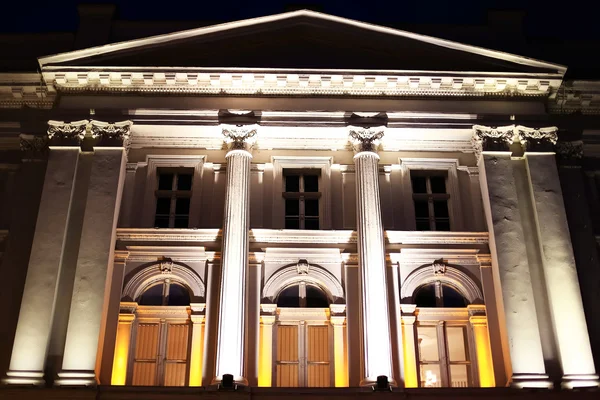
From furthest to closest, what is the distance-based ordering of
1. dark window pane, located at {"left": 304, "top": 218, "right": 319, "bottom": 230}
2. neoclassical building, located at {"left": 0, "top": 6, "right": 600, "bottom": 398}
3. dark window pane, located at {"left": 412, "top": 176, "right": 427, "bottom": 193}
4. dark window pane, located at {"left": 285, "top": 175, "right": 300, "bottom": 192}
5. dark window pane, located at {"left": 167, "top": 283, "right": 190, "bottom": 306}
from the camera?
dark window pane, located at {"left": 412, "top": 176, "right": 427, "bottom": 193}, dark window pane, located at {"left": 285, "top": 175, "right": 300, "bottom": 192}, dark window pane, located at {"left": 304, "top": 218, "right": 319, "bottom": 230}, dark window pane, located at {"left": 167, "top": 283, "right": 190, "bottom": 306}, neoclassical building, located at {"left": 0, "top": 6, "right": 600, "bottom": 398}

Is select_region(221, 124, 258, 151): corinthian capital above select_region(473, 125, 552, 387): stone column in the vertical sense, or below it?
above

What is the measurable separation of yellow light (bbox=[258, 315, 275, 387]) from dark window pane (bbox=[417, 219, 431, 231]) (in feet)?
17.3

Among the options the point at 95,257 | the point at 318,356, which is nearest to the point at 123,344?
the point at 95,257

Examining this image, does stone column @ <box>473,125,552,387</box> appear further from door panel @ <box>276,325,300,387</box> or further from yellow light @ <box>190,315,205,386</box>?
yellow light @ <box>190,315,205,386</box>

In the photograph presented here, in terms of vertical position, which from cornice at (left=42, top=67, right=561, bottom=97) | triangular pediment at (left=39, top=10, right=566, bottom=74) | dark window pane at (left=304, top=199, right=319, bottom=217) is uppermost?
triangular pediment at (left=39, top=10, right=566, bottom=74)

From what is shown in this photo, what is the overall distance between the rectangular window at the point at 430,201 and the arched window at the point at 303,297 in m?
3.61

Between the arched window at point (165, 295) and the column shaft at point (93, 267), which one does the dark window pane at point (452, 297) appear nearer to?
the arched window at point (165, 295)

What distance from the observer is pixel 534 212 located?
24484mm

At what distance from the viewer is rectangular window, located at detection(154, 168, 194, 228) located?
25.3 m

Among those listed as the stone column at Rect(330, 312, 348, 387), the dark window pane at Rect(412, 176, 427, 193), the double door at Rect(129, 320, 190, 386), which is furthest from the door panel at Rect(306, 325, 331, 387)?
the dark window pane at Rect(412, 176, 427, 193)

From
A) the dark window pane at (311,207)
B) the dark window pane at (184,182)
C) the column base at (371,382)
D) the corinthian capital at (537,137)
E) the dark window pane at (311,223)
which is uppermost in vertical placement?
the corinthian capital at (537,137)

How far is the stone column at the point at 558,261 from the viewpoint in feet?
72.7

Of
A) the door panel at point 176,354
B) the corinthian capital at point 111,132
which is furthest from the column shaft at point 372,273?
the corinthian capital at point 111,132

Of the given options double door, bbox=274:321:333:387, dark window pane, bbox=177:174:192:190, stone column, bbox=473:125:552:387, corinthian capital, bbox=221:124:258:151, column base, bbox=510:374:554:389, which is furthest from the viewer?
dark window pane, bbox=177:174:192:190
